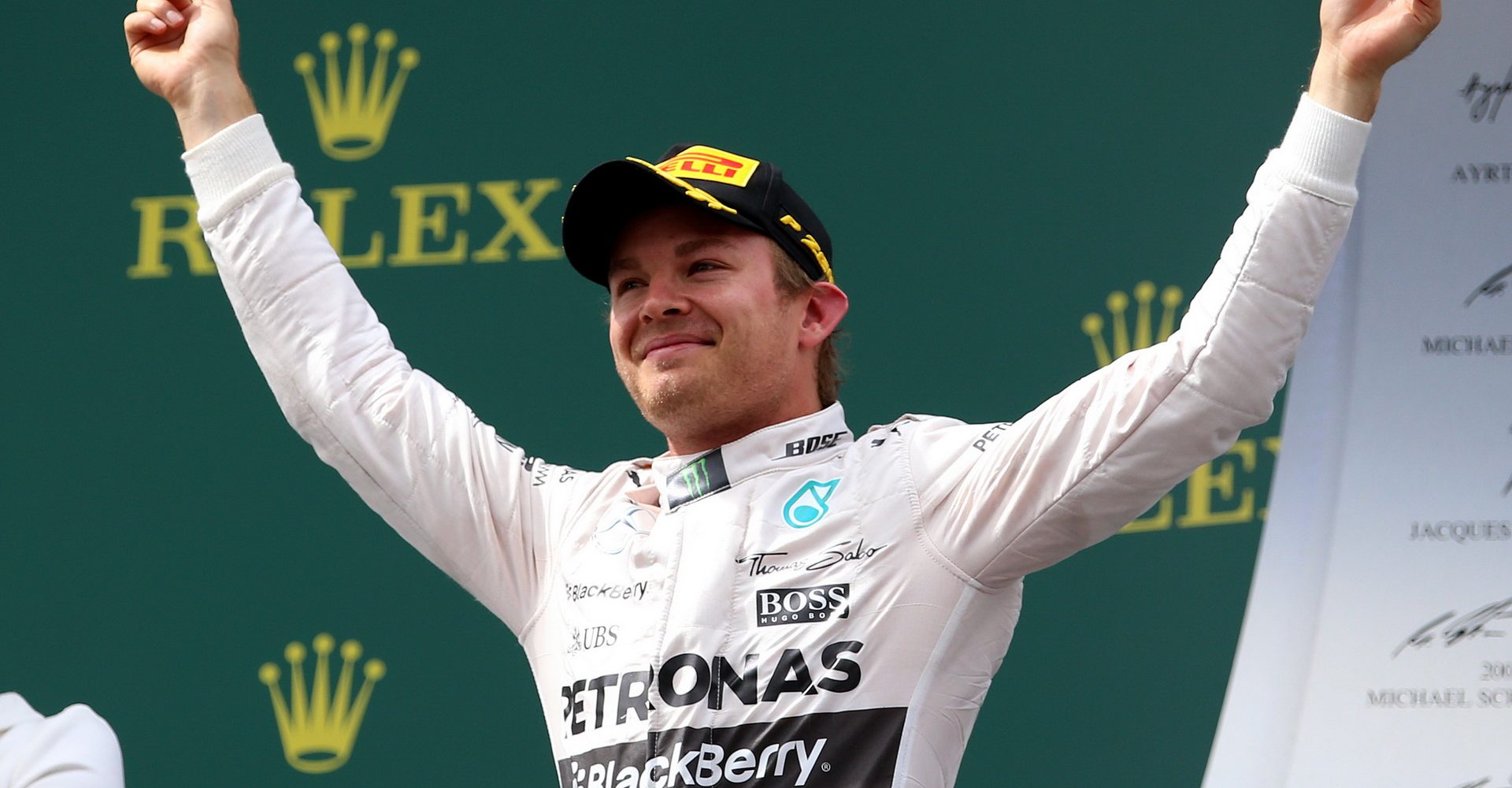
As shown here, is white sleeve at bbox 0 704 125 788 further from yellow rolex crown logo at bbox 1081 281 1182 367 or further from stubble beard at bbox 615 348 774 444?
yellow rolex crown logo at bbox 1081 281 1182 367

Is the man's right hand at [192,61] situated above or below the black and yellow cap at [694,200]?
above

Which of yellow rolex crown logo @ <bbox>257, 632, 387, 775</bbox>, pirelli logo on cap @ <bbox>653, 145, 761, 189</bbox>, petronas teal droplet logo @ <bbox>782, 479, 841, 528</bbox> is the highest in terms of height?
pirelli logo on cap @ <bbox>653, 145, 761, 189</bbox>

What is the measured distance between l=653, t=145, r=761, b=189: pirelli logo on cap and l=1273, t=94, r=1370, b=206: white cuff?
1.97 ft

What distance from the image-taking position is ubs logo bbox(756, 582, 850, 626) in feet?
5.38

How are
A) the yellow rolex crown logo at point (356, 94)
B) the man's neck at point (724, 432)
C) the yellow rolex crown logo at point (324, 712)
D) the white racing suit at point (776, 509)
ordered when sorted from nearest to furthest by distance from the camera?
the white racing suit at point (776, 509)
the man's neck at point (724, 432)
the yellow rolex crown logo at point (324, 712)
the yellow rolex crown logo at point (356, 94)

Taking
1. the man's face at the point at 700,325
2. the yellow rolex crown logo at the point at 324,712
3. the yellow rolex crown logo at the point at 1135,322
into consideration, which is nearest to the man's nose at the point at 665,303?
the man's face at the point at 700,325

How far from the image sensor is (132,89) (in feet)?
8.96

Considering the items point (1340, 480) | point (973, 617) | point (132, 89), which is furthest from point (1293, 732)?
point (132, 89)

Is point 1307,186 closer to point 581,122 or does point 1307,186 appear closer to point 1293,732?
point 1293,732

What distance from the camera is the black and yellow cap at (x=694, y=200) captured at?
1806 millimetres

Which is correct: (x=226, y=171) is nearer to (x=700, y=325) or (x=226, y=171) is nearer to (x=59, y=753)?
(x=700, y=325)

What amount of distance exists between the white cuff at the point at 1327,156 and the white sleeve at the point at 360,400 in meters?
0.81
